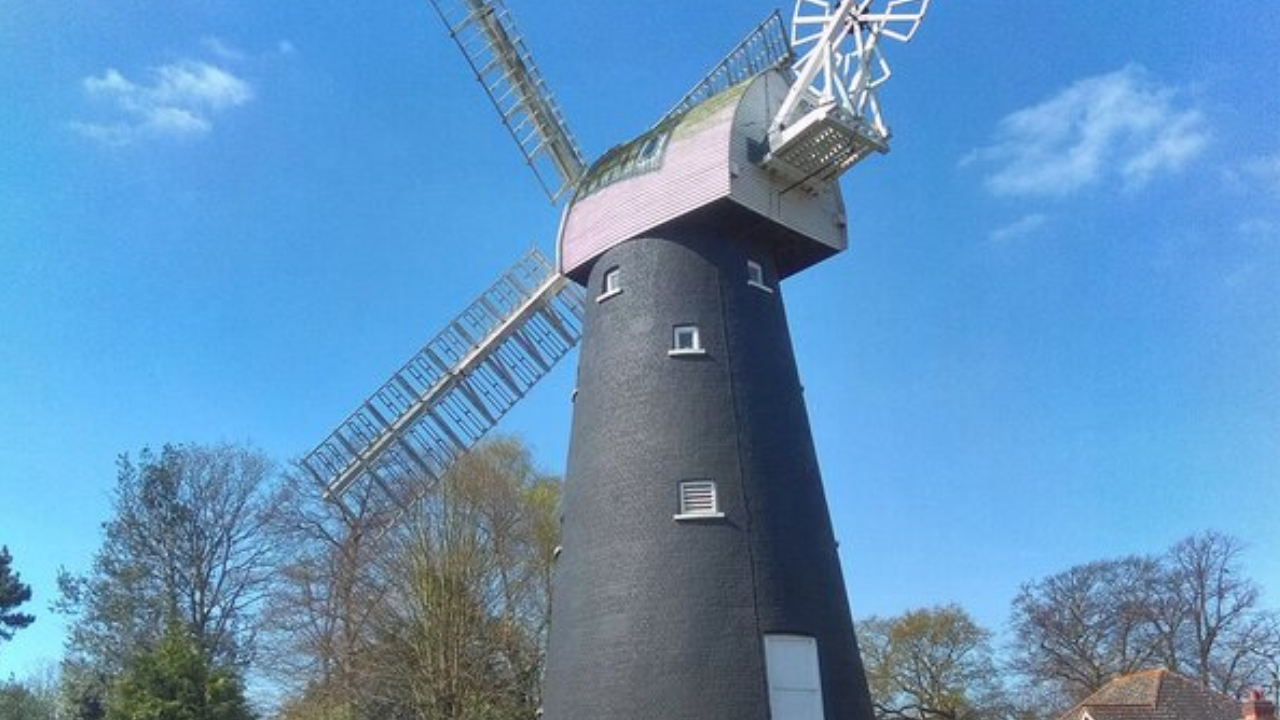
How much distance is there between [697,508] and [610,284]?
4.35 m

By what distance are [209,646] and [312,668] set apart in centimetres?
516

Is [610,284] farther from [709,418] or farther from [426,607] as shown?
[426,607]

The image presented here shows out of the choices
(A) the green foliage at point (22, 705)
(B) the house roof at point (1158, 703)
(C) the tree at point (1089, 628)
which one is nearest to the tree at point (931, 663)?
(C) the tree at point (1089, 628)

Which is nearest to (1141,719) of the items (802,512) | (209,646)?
(802,512)

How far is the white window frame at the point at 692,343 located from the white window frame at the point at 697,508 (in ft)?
6.70

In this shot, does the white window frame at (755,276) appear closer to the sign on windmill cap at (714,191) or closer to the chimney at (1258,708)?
the sign on windmill cap at (714,191)

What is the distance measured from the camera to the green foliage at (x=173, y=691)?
56.1 ft

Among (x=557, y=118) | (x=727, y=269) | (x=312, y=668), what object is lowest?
(x=312, y=668)

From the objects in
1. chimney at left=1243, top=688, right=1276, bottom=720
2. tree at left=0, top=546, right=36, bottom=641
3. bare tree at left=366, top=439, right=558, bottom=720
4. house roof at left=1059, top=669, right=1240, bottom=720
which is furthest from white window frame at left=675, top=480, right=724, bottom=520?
tree at left=0, top=546, right=36, bottom=641

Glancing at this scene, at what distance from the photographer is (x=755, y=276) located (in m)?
17.1

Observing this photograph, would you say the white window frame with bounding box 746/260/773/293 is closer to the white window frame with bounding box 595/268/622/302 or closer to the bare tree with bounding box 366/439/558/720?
the white window frame with bounding box 595/268/622/302

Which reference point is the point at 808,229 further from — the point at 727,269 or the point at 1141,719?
the point at 1141,719

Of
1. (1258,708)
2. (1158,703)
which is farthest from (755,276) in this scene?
(1158,703)

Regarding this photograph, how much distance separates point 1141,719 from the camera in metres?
25.2
